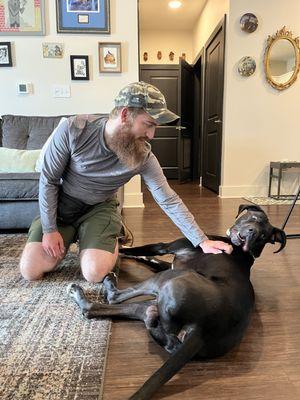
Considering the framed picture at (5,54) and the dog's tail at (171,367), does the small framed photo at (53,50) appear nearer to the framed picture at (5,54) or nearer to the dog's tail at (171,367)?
the framed picture at (5,54)

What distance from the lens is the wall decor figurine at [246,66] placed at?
14.3 ft

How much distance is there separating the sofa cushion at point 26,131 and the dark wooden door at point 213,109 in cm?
243

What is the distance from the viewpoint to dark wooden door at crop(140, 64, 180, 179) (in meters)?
6.72

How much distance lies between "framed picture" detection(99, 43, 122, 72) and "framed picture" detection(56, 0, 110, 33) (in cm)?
16

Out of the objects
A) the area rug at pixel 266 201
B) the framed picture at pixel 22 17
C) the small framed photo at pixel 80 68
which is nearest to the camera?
the framed picture at pixel 22 17

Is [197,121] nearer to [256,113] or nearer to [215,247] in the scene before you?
[256,113]

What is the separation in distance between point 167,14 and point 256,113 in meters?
2.84

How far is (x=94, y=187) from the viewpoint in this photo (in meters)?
1.64

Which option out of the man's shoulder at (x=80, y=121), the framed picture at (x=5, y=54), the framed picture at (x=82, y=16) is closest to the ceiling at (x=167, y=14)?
the framed picture at (x=82, y=16)

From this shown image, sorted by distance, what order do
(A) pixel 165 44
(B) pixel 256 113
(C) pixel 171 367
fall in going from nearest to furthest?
1. (C) pixel 171 367
2. (B) pixel 256 113
3. (A) pixel 165 44

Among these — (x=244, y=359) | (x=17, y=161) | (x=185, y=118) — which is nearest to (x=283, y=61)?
(x=185, y=118)

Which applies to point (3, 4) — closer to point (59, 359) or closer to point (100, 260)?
point (100, 260)

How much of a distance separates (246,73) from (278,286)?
3488 millimetres

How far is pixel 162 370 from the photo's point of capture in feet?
2.80
